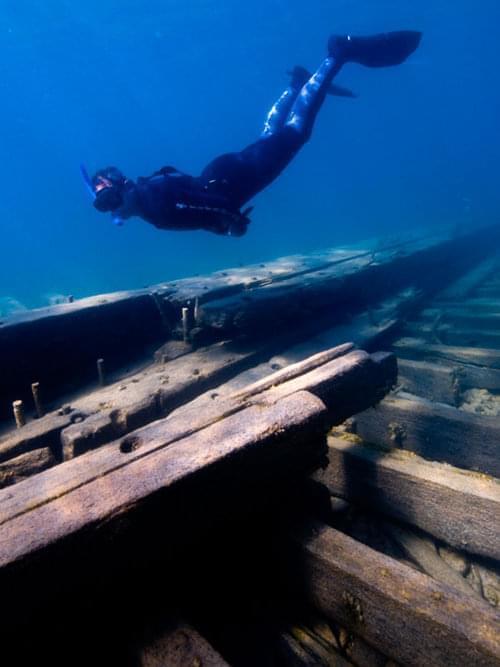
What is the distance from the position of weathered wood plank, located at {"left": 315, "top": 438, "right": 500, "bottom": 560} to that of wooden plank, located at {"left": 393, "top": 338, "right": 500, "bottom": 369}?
105 inches

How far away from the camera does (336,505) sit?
7.30ft

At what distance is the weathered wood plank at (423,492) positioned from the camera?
72.8 inches

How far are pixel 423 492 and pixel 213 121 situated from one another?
489ft

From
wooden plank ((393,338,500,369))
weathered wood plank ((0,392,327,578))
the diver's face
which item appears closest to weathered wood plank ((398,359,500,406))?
wooden plank ((393,338,500,369))

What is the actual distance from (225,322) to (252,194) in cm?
291

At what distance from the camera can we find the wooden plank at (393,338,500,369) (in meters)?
4.19

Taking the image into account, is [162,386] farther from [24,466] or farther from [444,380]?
[444,380]

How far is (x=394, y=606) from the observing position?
1408 mm

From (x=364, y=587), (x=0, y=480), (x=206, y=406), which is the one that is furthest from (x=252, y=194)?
(x=364, y=587)

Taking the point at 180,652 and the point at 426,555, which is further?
the point at 426,555

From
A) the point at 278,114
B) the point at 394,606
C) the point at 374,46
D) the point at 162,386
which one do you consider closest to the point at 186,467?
the point at 394,606

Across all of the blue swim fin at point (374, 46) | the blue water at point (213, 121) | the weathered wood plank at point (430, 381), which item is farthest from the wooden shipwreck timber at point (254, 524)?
the blue water at point (213, 121)

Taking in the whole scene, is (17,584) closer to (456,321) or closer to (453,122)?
(456,321)

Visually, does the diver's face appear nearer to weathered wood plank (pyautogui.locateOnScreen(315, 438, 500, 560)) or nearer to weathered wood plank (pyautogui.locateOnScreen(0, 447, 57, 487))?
weathered wood plank (pyautogui.locateOnScreen(0, 447, 57, 487))
